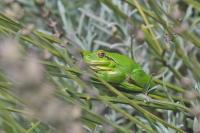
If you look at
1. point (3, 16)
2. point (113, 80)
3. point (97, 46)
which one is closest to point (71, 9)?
point (97, 46)

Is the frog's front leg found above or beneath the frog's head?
beneath

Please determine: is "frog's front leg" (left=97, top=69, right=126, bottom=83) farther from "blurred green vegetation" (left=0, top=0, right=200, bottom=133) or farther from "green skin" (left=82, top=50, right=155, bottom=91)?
"blurred green vegetation" (left=0, top=0, right=200, bottom=133)

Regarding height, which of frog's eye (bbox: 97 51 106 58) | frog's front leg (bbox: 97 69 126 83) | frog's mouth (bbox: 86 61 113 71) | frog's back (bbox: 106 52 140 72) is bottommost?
frog's front leg (bbox: 97 69 126 83)

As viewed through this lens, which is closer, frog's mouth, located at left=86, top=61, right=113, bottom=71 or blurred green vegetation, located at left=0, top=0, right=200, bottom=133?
blurred green vegetation, located at left=0, top=0, right=200, bottom=133

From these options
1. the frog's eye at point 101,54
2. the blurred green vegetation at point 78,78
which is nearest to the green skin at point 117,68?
the frog's eye at point 101,54

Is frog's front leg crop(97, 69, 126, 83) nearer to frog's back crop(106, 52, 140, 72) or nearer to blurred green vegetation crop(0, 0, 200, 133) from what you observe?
frog's back crop(106, 52, 140, 72)

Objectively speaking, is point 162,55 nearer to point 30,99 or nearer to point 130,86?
point 130,86

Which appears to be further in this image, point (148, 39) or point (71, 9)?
point (71, 9)

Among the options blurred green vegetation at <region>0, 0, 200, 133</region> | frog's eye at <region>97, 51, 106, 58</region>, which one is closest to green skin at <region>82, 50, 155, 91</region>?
frog's eye at <region>97, 51, 106, 58</region>
